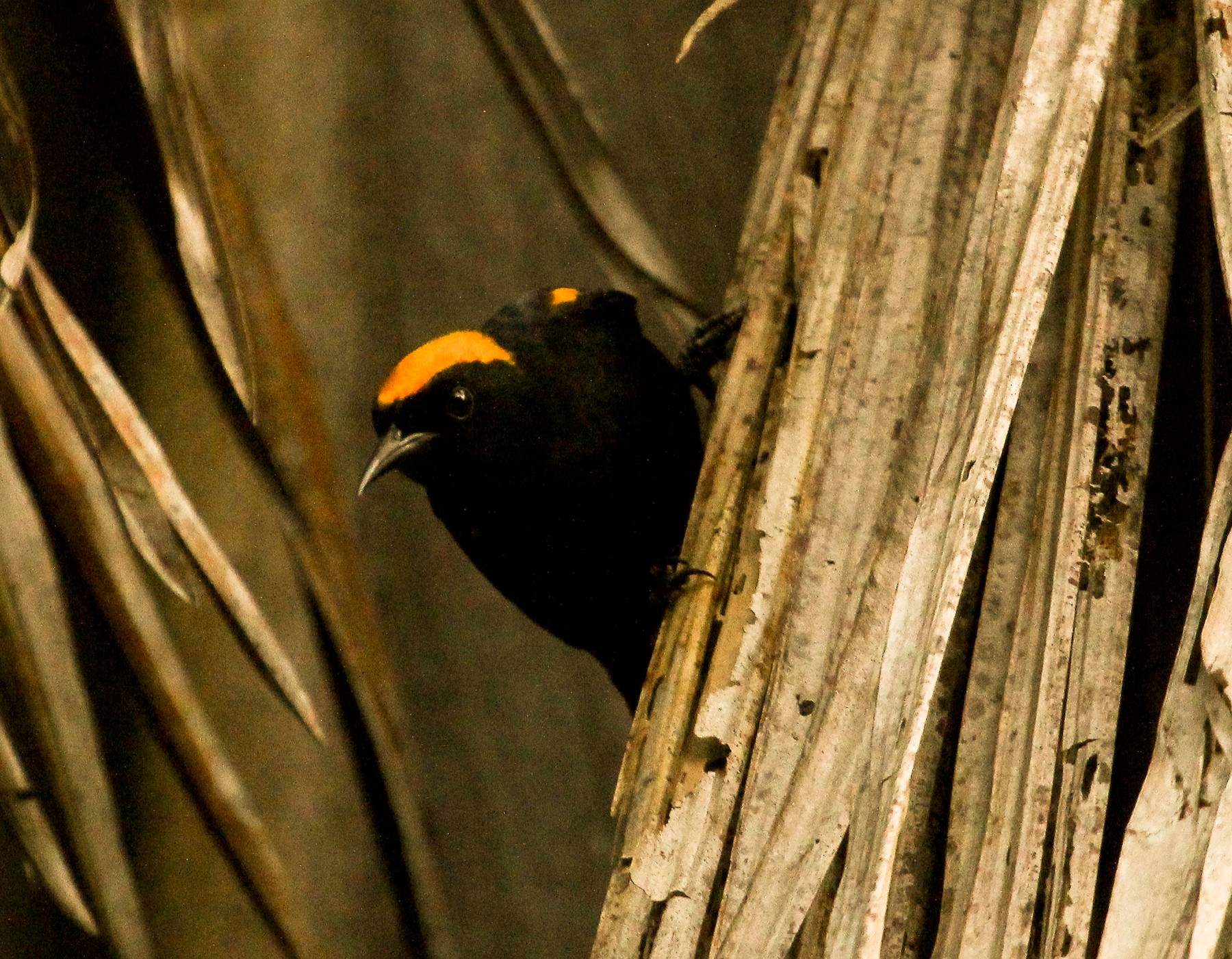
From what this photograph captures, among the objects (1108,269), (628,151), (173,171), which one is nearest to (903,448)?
(1108,269)

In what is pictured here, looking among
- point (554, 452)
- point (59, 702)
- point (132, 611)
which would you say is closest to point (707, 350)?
point (554, 452)

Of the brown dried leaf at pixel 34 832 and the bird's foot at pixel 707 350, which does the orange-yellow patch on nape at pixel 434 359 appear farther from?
the brown dried leaf at pixel 34 832

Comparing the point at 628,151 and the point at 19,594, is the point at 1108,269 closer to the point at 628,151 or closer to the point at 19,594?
the point at 19,594

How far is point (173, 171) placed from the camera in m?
1.61

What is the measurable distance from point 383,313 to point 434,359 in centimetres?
37

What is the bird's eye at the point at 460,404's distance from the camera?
1861mm

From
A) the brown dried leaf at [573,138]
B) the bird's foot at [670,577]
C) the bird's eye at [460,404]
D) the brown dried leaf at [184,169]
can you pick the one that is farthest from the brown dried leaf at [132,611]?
the brown dried leaf at [573,138]

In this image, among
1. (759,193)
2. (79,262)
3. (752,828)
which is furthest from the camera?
(79,262)

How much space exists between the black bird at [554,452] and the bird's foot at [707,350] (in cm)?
6

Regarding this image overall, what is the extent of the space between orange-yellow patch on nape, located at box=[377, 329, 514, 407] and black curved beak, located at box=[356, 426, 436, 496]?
0.17ft

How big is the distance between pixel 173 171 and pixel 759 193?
74 cm

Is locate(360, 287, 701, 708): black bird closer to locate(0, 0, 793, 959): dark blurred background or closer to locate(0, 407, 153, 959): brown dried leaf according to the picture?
locate(0, 0, 793, 959): dark blurred background

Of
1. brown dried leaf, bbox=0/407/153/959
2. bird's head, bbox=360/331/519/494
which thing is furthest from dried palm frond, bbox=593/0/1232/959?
brown dried leaf, bbox=0/407/153/959

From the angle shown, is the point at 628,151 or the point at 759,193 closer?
the point at 759,193
